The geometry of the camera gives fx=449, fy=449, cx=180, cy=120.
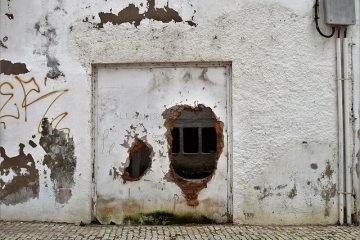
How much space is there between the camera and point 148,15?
6438 millimetres

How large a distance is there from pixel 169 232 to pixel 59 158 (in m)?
1.92

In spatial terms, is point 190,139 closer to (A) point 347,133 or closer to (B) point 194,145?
(B) point 194,145

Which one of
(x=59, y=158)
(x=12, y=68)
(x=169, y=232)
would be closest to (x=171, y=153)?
(x=169, y=232)

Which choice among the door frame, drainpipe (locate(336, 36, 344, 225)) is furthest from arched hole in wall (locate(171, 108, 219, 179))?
drainpipe (locate(336, 36, 344, 225))

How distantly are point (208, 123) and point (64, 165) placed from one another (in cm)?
217

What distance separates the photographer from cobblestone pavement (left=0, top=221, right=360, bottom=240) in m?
5.76

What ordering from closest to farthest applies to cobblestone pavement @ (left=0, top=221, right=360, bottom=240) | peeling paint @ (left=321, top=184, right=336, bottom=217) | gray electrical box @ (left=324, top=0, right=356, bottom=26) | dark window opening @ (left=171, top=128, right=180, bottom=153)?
cobblestone pavement @ (left=0, top=221, right=360, bottom=240)
gray electrical box @ (left=324, top=0, right=356, bottom=26)
peeling paint @ (left=321, top=184, right=336, bottom=217)
dark window opening @ (left=171, top=128, right=180, bottom=153)

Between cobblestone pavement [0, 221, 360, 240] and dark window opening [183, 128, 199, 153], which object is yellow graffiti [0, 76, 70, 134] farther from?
dark window opening [183, 128, 199, 153]

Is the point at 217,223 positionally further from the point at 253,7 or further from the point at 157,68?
the point at 253,7

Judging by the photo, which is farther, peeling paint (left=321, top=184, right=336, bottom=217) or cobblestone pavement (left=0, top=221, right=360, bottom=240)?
peeling paint (left=321, top=184, right=336, bottom=217)

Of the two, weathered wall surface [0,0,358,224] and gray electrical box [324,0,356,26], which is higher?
gray electrical box [324,0,356,26]

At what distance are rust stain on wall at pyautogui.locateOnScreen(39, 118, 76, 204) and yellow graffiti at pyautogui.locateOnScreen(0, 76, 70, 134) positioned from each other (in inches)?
4.6

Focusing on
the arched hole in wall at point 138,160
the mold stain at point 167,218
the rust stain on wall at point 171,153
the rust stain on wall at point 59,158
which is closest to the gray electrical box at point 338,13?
the rust stain on wall at point 171,153

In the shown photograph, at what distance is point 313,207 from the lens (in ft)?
21.1
